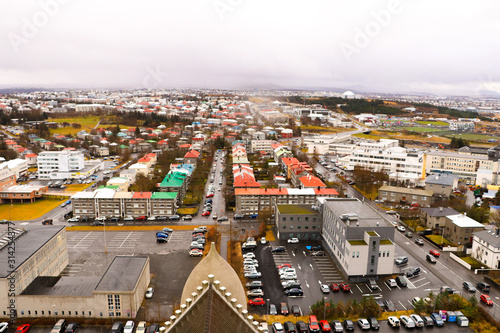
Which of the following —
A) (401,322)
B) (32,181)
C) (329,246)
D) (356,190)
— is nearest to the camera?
(401,322)

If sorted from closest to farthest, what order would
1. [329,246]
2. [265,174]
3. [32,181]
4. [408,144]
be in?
1. [329,246]
2. [32,181]
3. [265,174]
4. [408,144]

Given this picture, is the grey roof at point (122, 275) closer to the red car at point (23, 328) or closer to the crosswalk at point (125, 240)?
the red car at point (23, 328)

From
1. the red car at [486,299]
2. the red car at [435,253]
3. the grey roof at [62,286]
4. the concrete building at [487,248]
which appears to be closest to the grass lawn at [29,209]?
the grey roof at [62,286]

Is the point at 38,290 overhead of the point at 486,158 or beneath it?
beneath

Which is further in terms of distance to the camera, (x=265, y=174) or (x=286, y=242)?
(x=265, y=174)

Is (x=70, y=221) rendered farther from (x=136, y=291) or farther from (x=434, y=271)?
(x=434, y=271)

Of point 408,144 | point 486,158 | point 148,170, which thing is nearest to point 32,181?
point 148,170

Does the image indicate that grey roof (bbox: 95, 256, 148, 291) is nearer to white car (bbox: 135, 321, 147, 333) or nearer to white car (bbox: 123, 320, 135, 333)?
white car (bbox: 123, 320, 135, 333)
